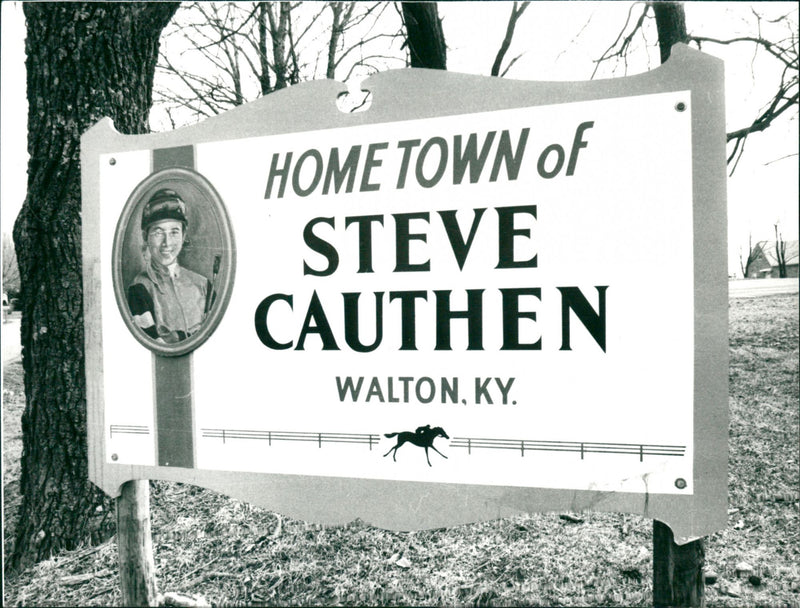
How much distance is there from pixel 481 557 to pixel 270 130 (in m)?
1.58

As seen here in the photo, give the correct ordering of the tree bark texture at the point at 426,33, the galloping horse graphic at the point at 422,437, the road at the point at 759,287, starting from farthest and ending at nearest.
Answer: the tree bark texture at the point at 426,33 → the road at the point at 759,287 → the galloping horse graphic at the point at 422,437

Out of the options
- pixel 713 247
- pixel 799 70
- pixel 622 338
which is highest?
pixel 799 70

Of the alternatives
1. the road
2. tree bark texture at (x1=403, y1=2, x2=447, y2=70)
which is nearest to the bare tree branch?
tree bark texture at (x1=403, y1=2, x2=447, y2=70)

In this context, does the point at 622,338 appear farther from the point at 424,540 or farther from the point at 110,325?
the point at 110,325

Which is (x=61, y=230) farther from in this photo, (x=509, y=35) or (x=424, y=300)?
(x=509, y=35)

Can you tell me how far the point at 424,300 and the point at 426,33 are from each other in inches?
57.7

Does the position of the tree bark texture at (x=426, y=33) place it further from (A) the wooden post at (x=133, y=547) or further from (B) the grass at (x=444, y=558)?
(A) the wooden post at (x=133, y=547)

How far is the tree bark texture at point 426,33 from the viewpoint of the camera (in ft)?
7.61

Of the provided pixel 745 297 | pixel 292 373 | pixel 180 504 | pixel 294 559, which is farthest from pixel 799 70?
pixel 180 504

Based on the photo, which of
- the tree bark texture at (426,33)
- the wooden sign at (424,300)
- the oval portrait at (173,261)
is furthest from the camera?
the tree bark texture at (426,33)

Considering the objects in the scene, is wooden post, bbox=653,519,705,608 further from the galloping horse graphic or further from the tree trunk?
the tree trunk

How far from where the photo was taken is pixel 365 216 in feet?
4.96

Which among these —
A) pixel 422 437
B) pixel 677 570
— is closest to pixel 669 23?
A: pixel 422 437

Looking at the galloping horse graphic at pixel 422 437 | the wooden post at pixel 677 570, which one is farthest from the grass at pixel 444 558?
the galloping horse graphic at pixel 422 437
